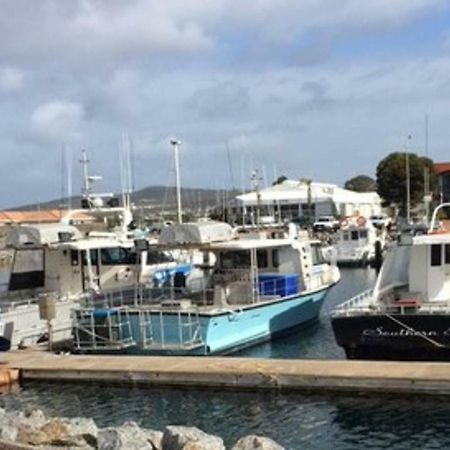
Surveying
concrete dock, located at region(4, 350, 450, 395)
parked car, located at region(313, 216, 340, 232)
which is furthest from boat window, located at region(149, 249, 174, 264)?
parked car, located at region(313, 216, 340, 232)

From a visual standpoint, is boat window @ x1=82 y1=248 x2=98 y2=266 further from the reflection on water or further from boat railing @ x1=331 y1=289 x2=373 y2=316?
boat railing @ x1=331 y1=289 x2=373 y2=316

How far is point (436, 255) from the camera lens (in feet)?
69.7

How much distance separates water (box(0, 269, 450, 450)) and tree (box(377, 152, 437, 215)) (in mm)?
69101

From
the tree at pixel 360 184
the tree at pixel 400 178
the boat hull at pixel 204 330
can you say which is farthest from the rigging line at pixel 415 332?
the tree at pixel 360 184

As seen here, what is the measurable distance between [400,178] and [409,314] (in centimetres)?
6952

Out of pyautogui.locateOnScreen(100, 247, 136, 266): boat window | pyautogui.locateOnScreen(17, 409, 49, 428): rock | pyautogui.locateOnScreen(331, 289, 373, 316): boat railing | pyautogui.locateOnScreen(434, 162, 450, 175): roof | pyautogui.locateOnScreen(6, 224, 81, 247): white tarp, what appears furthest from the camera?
pyautogui.locateOnScreen(434, 162, 450, 175): roof

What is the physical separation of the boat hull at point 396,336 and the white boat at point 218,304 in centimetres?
365

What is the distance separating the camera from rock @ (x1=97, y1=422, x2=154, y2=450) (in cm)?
1298

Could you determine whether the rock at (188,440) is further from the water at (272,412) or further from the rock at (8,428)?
the rock at (8,428)

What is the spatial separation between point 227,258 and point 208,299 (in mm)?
1478

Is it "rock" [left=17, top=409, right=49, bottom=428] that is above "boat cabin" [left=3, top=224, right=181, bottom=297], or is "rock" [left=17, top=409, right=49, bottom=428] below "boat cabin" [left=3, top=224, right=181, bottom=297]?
below

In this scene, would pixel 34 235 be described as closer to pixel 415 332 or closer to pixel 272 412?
pixel 272 412

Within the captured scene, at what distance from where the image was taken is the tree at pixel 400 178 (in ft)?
285

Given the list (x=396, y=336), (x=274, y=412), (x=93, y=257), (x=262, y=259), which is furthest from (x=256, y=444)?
(x=93, y=257)
